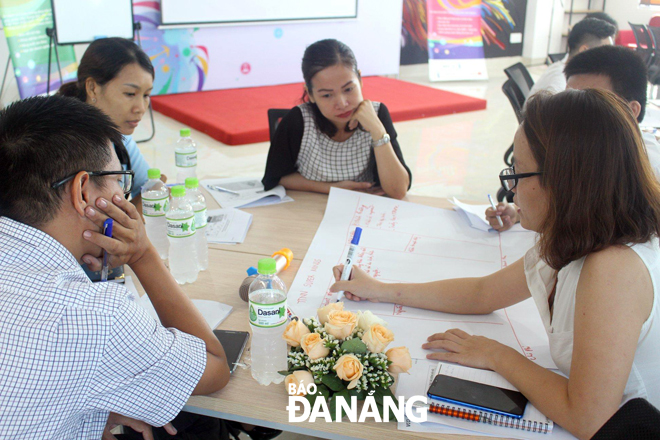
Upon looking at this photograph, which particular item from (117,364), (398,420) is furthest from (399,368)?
(117,364)

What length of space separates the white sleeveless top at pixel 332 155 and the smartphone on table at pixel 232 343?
114 cm

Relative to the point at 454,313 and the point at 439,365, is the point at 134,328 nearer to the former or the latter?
the point at 439,365

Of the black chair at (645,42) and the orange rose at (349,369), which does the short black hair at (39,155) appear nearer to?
the orange rose at (349,369)

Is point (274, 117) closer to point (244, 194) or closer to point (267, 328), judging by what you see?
point (244, 194)

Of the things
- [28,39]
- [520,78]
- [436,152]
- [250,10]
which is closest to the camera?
[520,78]

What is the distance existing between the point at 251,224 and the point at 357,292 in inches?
24.3

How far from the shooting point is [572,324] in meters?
1.15

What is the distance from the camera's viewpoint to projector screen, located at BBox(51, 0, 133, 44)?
192 inches

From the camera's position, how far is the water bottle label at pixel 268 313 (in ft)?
3.75

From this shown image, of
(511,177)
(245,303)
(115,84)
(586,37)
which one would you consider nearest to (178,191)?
(245,303)

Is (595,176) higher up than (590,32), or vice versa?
(590,32)

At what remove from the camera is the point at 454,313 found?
1.42 meters

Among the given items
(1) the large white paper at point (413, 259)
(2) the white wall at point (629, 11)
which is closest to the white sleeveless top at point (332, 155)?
(1) the large white paper at point (413, 259)

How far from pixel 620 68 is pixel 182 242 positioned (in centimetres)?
158
